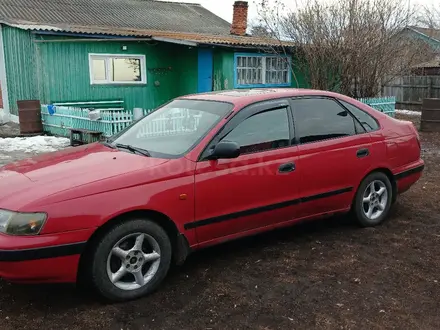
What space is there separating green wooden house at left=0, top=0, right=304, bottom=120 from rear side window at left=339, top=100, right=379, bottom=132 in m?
9.51

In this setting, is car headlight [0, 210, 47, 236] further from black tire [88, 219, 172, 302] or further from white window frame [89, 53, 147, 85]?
white window frame [89, 53, 147, 85]

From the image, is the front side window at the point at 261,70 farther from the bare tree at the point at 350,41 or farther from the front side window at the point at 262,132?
the front side window at the point at 262,132

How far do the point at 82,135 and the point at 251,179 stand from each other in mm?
7834

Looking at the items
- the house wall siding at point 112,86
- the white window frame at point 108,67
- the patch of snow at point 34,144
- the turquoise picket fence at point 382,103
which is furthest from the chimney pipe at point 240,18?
the patch of snow at point 34,144

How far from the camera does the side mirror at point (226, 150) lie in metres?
3.72

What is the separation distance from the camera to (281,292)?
3.57 metres

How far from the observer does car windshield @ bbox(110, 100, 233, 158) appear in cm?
396

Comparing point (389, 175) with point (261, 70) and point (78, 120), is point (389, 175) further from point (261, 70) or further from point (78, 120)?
point (261, 70)

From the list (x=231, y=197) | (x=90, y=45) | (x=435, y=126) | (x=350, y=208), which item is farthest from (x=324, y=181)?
(x=90, y=45)

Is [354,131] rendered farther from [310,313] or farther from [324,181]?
[310,313]

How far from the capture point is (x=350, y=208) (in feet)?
16.0

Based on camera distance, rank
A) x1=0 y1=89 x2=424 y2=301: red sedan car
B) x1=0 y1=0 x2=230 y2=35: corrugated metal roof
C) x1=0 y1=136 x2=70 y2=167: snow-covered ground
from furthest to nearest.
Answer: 1. x1=0 y1=0 x2=230 y2=35: corrugated metal roof
2. x1=0 y1=136 x2=70 y2=167: snow-covered ground
3. x1=0 y1=89 x2=424 y2=301: red sedan car

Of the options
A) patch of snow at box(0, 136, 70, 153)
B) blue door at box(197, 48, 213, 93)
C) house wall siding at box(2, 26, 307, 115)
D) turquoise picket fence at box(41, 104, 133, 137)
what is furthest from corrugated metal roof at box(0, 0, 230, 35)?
patch of snow at box(0, 136, 70, 153)

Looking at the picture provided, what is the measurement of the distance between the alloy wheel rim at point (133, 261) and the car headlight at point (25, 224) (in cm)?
54
